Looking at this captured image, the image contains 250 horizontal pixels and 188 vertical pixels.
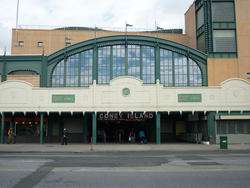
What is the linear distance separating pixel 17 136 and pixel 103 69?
12.9 meters

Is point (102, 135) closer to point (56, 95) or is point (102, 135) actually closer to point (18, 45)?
point (56, 95)

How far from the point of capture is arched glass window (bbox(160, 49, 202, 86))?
3192cm

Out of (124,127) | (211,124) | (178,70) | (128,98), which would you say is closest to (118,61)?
(128,98)

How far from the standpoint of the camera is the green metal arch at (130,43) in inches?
1255

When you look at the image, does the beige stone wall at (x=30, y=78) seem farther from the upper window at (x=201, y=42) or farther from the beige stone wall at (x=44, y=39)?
the upper window at (x=201, y=42)

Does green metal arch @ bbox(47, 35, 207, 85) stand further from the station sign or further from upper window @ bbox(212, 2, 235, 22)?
the station sign

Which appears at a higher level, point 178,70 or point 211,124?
point 178,70

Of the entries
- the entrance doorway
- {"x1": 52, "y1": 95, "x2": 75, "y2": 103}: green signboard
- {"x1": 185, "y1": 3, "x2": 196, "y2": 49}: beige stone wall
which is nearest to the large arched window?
{"x1": 52, "y1": 95, "x2": 75, "y2": 103}: green signboard

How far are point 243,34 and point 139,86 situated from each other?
48.9ft

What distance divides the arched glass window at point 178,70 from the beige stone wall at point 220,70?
52.3 inches

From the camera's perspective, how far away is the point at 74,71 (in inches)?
1267

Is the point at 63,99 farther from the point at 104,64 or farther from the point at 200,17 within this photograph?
the point at 200,17

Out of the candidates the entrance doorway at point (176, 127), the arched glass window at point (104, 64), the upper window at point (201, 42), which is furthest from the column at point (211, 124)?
the arched glass window at point (104, 64)

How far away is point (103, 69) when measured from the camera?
105 ft
